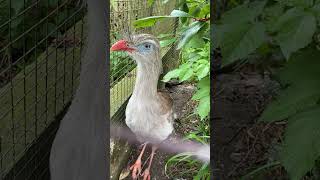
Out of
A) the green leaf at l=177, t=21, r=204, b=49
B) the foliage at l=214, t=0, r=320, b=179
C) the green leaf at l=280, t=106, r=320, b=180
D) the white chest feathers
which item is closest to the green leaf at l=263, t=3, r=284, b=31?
the foliage at l=214, t=0, r=320, b=179

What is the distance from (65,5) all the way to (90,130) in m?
0.32

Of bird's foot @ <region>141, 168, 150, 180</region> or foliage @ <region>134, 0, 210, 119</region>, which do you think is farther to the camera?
bird's foot @ <region>141, 168, 150, 180</region>

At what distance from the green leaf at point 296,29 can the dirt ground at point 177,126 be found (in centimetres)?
50

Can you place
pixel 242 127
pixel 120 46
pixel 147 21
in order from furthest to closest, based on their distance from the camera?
pixel 120 46, pixel 147 21, pixel 242 127

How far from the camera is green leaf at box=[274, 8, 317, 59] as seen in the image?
651 mm

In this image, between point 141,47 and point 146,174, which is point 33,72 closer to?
point 141,47

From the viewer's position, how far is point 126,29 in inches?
46.9

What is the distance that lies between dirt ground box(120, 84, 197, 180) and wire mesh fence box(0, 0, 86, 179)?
0.83 feet

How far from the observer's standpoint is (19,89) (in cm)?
103

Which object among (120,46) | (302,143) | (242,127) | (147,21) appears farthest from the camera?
(120,46)

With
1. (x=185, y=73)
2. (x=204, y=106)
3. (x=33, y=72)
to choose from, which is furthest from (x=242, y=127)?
(x=33, y=72)

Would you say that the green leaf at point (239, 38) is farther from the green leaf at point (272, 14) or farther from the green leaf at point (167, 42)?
the green leaf at point (167, 42)

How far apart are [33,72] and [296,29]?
0.62m

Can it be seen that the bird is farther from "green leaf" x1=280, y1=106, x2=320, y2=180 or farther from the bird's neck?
"green leaf" x1=280, y1=106, x2=320, y2=180
